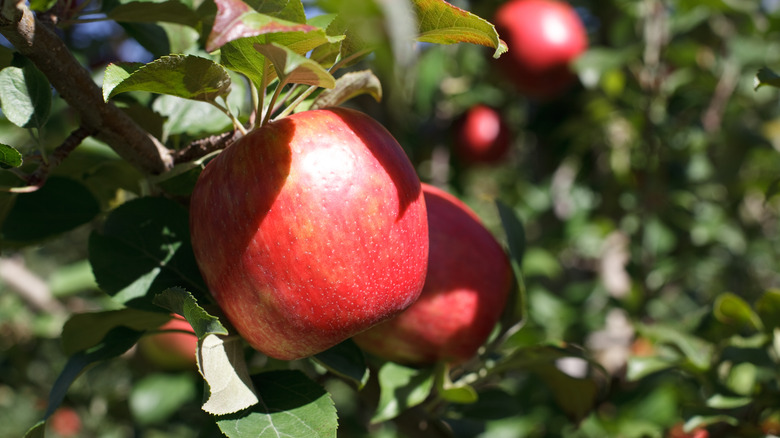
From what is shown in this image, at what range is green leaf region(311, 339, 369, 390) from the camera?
0.53 meters

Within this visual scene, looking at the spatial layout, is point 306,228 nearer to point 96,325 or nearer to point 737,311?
point 96,325

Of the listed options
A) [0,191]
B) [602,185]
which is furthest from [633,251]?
[0,191]

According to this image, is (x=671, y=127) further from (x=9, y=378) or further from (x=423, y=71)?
(x=9, y=378)

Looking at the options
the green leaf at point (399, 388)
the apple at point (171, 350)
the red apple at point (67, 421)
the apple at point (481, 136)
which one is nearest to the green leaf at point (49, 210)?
the green leaf at point (399, 388)

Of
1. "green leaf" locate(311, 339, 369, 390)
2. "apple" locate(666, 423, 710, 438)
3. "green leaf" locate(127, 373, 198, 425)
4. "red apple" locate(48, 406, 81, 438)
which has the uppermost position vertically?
"green leaf" locate(311, 339, 369, 390)

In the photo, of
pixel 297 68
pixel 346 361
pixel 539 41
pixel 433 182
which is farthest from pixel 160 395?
pixel 539 41

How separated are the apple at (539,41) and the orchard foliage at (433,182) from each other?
3.2 inches

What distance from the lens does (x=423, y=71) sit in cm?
153

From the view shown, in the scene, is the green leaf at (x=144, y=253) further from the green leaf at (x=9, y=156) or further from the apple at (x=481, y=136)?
the apple at (x=481, y=136)

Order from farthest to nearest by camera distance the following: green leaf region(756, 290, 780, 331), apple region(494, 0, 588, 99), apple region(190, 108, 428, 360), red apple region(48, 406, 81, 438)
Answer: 1. red apple region(48, 406, 81, 438)
2. apple region(494, 0, 588, 99)
3. green leaf region(756, 290, 780, 331)
4. apple region(190, 108, 428, 360)

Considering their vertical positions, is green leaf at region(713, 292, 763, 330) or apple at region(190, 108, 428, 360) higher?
apple at region(190, 108, 428, 360)

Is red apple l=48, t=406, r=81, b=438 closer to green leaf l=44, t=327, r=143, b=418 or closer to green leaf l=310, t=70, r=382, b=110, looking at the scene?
green leaf l=44, t=327, r=143, b=418

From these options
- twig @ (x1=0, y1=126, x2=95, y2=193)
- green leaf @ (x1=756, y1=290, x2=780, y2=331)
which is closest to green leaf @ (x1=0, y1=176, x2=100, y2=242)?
twig @ (x1=0, y1=126, x2=95, y2=193)

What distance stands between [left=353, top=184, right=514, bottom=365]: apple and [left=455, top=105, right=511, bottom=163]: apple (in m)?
0.95
